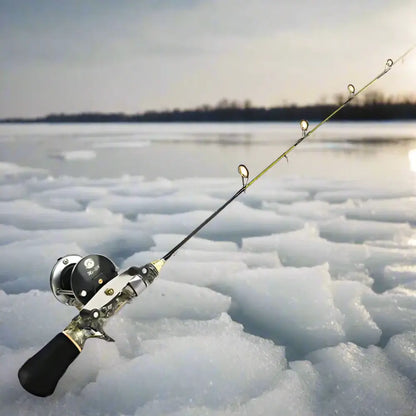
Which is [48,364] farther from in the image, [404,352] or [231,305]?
[404,352]

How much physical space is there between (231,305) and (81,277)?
115 cm

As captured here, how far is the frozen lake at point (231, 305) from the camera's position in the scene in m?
1.72

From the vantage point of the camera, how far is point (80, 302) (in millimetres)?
1601

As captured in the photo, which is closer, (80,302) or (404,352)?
(80,302)

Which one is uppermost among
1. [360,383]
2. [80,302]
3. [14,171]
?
[80,302]

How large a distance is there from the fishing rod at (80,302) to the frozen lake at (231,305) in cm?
18

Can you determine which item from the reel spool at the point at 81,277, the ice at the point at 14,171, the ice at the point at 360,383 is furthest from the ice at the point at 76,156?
the ice at the point at 360,383

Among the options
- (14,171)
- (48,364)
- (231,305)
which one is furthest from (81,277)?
(14,171)

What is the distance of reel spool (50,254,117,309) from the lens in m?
1.57

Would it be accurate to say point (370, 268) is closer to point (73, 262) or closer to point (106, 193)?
point (73, 262)

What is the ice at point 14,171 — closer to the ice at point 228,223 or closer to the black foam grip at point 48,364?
the ice at point 228,223

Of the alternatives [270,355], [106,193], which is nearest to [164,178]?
[106,193]

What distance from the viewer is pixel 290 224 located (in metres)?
4.12

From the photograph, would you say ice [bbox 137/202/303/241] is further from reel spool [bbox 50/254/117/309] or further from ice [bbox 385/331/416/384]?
reel spool [bbox 50/254/117/309]
